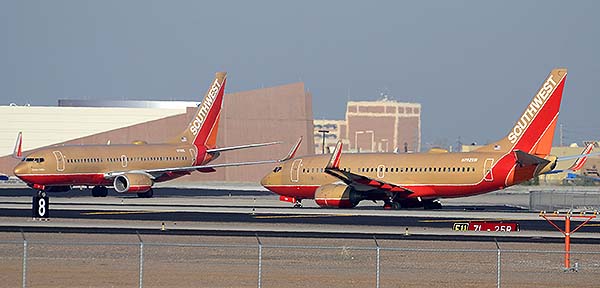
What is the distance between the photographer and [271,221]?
4512cm

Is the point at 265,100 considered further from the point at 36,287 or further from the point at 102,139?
the point at 36,287

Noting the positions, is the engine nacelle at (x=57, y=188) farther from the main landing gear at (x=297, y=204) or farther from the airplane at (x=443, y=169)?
the airplane at (x=443, y=169)

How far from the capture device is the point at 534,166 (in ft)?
173

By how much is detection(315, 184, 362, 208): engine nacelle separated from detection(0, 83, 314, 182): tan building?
1926 inches

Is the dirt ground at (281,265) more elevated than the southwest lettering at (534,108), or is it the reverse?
the southwest lettering at (534,108)

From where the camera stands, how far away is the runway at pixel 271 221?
38750mm

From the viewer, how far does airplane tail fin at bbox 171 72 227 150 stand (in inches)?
3140

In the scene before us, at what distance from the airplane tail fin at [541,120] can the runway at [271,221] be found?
351cm

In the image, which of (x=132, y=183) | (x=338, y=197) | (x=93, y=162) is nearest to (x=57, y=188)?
(x=93, y=162)

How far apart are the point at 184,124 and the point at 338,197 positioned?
49757 millimetres

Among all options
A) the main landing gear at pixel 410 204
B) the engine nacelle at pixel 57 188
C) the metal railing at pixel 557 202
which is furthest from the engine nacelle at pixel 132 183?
the metal railing at pixel 557 202

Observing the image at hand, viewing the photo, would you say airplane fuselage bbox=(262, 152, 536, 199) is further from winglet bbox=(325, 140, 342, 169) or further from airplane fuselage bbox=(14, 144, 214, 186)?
airplane fuselage bbox=(14, 144, 214, 186)

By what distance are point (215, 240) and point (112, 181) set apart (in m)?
38.6

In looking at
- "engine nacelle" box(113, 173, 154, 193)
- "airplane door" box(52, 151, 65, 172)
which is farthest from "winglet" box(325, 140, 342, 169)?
"airplane door" box(52, 151, 65, 172)
